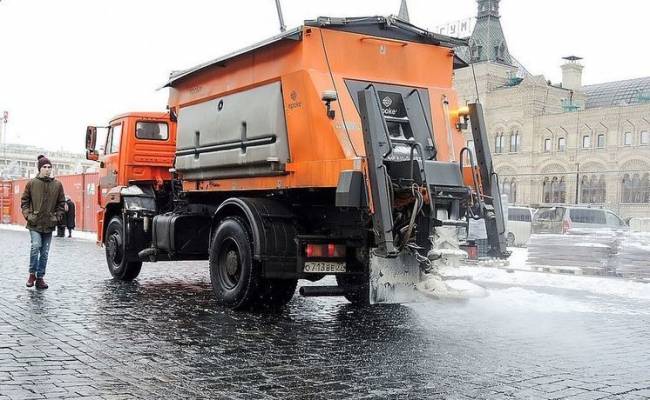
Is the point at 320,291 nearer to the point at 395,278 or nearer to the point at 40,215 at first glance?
the point at 395,278

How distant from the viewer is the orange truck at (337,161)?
302 inches

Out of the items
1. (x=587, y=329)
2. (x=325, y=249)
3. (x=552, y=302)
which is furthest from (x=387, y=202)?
(x=552, y=302)

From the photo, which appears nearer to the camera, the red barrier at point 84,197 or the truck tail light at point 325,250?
the truck tail light at point 325,250

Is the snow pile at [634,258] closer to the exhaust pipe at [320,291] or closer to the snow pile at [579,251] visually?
the snow pile at [579,251]

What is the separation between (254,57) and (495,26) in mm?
82630

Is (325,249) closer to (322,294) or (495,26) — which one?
(322,294)

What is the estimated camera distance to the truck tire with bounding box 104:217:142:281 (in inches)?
475

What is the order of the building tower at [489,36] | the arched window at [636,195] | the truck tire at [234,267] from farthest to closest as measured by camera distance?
the building tower at [489,36], the arched window at [636,195], the truck tire at [234,267]

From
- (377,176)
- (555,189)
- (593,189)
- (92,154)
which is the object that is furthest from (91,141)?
(555,189)

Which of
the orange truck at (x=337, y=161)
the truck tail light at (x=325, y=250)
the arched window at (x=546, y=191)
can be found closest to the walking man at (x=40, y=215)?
the orange truck at (x=337, y=161)

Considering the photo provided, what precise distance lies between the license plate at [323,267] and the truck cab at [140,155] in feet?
15.8

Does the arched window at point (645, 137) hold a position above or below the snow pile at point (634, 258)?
above

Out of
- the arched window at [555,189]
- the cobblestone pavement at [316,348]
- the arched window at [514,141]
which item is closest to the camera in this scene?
the cobblestone pavement at [316,348]

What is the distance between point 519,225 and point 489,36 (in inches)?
2426
